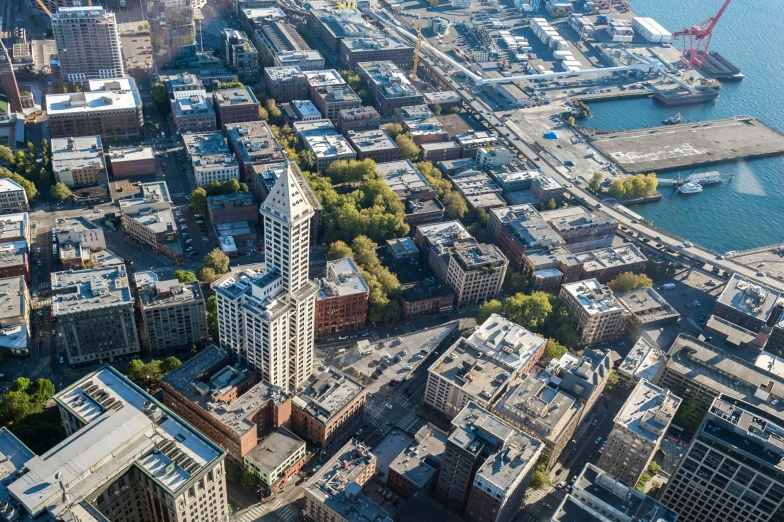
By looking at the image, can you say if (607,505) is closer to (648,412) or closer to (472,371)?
(648,412)

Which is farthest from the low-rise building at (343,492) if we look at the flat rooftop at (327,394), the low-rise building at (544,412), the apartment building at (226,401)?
the low-rise building at (544,412)

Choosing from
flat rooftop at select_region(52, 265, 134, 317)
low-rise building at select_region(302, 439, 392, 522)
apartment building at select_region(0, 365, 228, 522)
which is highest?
apartment building at select_region(0, 365, 228, 522)

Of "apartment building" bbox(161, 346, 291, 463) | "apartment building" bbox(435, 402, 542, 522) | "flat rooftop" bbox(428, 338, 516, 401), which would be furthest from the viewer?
"flat rooftop" bbox(428, 338, 516, 401)

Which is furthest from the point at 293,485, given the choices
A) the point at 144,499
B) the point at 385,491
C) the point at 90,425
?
the point at 90,425

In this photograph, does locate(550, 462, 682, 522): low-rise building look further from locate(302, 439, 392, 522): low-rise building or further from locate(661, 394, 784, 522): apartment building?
locate(302, 439, 392, 522): low-rise building

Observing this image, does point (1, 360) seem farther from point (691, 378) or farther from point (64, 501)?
point (691, 378)

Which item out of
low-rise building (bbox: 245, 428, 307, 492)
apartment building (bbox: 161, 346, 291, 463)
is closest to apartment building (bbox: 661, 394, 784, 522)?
low-rise building (bbox: 245, 428, 307, 492)
